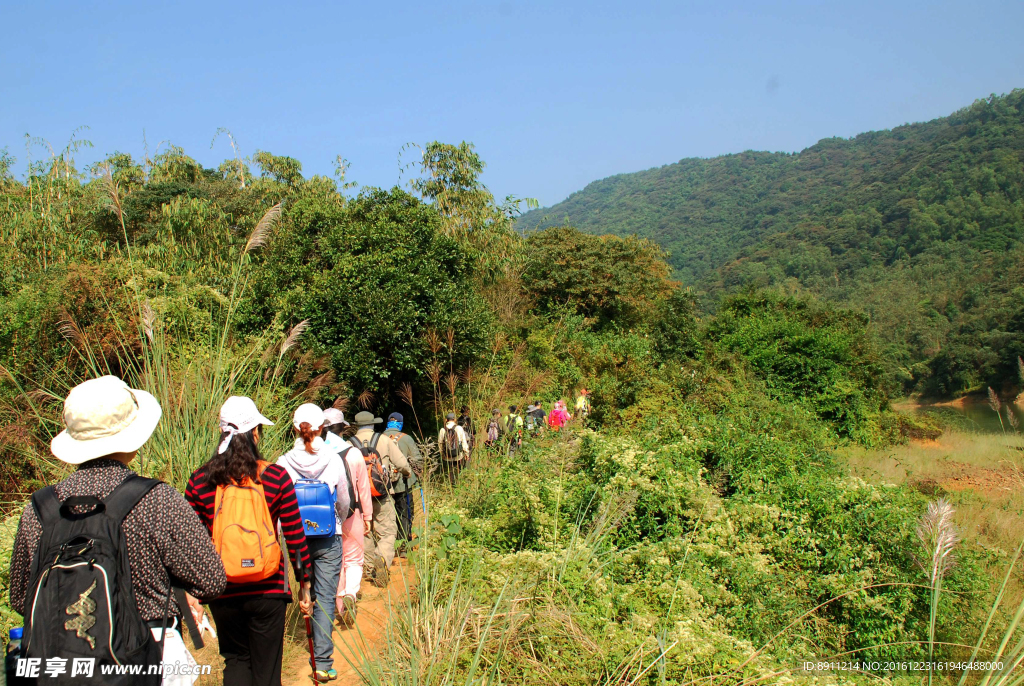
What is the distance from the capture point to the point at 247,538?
8.07 feet

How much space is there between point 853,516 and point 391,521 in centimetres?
374

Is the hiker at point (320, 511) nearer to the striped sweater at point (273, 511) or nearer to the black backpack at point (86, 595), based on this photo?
the striped sweater at point (273, 511)

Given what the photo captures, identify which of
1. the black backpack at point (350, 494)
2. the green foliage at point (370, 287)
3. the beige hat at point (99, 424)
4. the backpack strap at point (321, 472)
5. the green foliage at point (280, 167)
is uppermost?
the green foliage at point (280, 167)

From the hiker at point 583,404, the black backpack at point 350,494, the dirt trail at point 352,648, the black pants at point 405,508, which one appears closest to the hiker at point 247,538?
the dirt trail at point 352,648

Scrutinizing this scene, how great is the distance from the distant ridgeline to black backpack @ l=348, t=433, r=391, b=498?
Result: 14553mm

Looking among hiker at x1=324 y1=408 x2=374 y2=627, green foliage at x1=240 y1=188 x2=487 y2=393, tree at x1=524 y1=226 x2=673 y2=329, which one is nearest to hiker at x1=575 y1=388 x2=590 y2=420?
green foliage at x1=240 y1=188 x2=487 y2=393

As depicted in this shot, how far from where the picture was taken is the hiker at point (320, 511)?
339 cm

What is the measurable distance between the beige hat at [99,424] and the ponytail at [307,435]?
1515 mm

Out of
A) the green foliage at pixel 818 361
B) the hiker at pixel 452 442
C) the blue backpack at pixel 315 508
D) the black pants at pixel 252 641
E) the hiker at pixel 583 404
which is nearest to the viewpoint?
the black pants at pixel 252 641

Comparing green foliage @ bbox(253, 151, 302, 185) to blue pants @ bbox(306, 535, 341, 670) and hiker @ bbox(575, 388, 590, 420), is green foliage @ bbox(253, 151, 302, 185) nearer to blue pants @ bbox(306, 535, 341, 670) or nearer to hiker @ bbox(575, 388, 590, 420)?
hiker @ bbox(575, 388, 590, 420)

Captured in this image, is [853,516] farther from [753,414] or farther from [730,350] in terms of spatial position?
[730,350]

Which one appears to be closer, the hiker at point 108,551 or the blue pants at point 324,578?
the hiker at point 108,551

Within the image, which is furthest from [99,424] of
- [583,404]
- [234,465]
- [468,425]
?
[583,404]

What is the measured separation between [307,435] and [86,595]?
1.89 m
